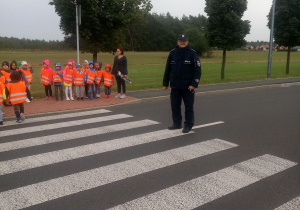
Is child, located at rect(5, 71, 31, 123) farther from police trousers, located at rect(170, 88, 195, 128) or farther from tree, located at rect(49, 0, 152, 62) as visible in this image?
tree, located at rect(49, 0, 152, 62)

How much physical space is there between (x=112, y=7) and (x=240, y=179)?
10632 mm

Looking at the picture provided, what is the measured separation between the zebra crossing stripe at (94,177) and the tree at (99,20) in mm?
8967

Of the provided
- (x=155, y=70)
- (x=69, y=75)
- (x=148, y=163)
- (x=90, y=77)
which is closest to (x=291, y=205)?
(x=148, y=163)

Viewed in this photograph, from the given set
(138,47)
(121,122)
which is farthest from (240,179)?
(138,47)

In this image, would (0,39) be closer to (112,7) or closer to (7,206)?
(112,7)

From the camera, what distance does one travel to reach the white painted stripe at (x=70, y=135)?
19.2 ft

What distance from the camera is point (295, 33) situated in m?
22.4

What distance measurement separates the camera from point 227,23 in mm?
17859

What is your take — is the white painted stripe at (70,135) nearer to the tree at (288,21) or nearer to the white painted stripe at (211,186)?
the white painted stripe at (211,186)

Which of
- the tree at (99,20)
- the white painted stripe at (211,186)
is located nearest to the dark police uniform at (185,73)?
the white painted stripe at (211,186)

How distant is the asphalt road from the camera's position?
3736 millimetres

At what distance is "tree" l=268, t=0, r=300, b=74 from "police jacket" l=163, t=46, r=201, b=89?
59.9ft

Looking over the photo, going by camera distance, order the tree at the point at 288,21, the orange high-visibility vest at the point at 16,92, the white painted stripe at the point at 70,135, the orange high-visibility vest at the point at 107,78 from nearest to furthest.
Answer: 1. the white painted stripe at the point at 70,135
2. the orange high-visibility vest at the point at 16,92
3. the orange high-visibility vest at the point at 107,78
4. the tree at the point at 288,21

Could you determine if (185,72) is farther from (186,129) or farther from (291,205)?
(291,205)
